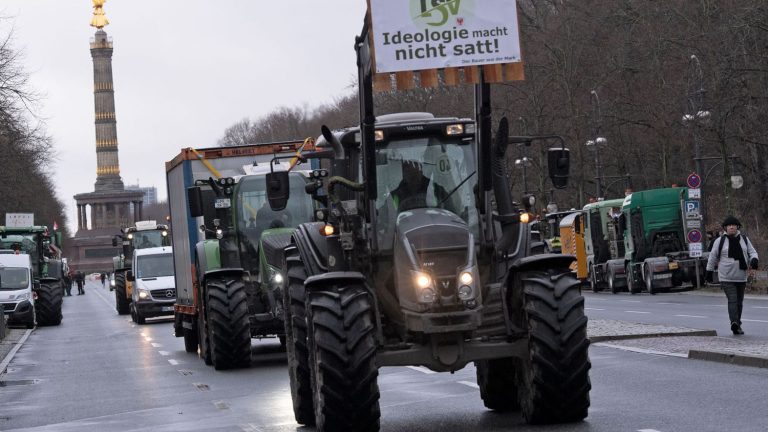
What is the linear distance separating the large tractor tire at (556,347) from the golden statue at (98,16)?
13123cm

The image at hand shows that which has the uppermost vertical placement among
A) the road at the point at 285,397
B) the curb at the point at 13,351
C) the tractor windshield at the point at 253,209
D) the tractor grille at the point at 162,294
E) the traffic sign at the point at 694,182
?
the traffic sign at the point at 694,182

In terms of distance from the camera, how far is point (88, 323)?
46750 mm

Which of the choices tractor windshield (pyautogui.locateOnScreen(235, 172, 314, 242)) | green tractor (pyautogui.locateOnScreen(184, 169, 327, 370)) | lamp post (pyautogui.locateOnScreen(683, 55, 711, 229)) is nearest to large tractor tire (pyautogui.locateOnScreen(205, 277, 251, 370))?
green tractor (pyautogui.locateOnScreen(184, 169, 327, 370))

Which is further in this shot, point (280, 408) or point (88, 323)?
point (88, 323)

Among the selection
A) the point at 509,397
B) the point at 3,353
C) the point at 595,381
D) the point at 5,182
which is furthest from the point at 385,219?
the point at 5,182

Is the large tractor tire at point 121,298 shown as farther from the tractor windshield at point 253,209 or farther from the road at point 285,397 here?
the tractor windshield at point 253,209

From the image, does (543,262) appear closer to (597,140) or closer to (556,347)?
(556,347)

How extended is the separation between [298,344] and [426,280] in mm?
1770

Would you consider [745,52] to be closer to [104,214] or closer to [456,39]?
[456,39]

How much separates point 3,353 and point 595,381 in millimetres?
17409

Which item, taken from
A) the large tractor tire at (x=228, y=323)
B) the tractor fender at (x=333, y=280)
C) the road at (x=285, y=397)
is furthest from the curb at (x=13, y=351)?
the tractor fender at (x=333, y=280)

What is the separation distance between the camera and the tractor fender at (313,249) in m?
12.6

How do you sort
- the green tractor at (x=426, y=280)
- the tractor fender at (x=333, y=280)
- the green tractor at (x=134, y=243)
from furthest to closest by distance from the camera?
1. the green tractor at (x=134, y=243)
2. the tractor fender at (x=333, y=280)
3. the green tractor at (x=426, y=280)

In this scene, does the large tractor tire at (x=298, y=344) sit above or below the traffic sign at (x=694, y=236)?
below
